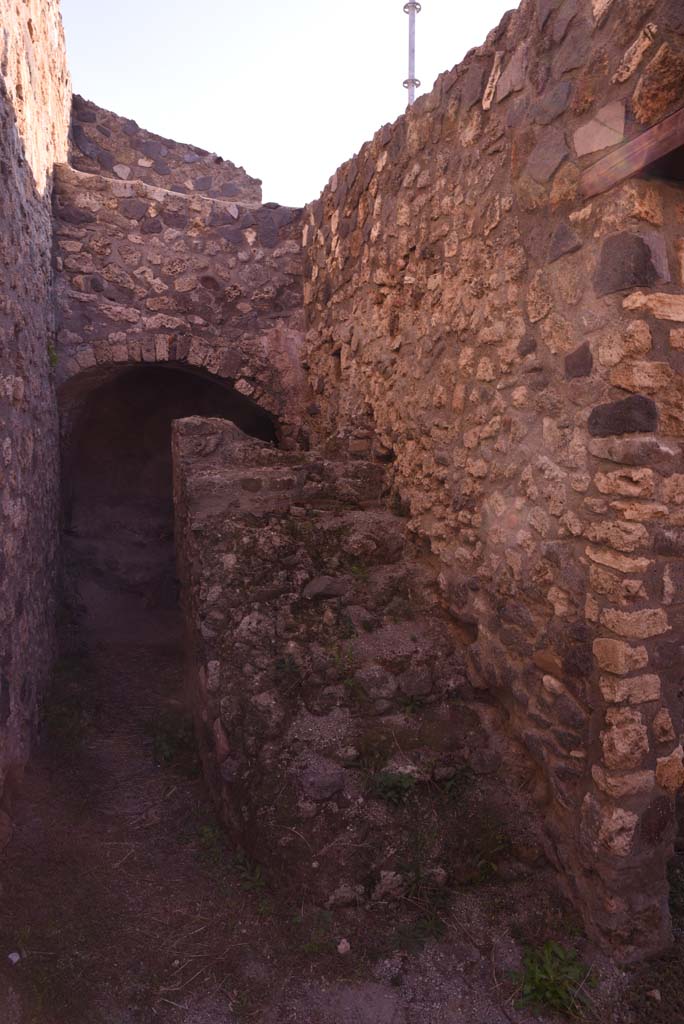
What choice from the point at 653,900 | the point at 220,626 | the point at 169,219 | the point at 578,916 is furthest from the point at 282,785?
the point at 169,219

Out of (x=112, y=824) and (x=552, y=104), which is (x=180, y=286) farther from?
(x=112, y=824)

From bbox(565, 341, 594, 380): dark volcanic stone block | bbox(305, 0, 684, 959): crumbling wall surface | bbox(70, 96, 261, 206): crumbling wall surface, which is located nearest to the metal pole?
bbox(70, 96, 261, 206): crumbling wall surface

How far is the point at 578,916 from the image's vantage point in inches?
97.0

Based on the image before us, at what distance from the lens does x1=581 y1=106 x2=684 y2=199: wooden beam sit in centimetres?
204

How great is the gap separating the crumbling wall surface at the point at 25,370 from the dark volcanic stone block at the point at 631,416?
254cm

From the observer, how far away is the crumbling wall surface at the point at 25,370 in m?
3.21

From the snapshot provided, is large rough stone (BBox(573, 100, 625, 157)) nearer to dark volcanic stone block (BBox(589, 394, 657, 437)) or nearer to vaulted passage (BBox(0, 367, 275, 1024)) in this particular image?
dark volcanic stone block (BBox(589, 394, 657, 437))

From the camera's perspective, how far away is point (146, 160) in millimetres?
6871

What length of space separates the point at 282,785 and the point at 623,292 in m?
2.15

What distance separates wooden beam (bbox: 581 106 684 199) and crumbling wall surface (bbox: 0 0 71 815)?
255cm

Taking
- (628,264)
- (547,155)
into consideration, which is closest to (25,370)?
(547,155)

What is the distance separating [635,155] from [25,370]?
3185 mm

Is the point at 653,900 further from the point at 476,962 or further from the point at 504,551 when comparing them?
the point at 504,551

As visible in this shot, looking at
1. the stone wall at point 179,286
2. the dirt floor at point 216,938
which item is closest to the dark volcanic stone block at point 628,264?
the dirt floor at point 216,938
